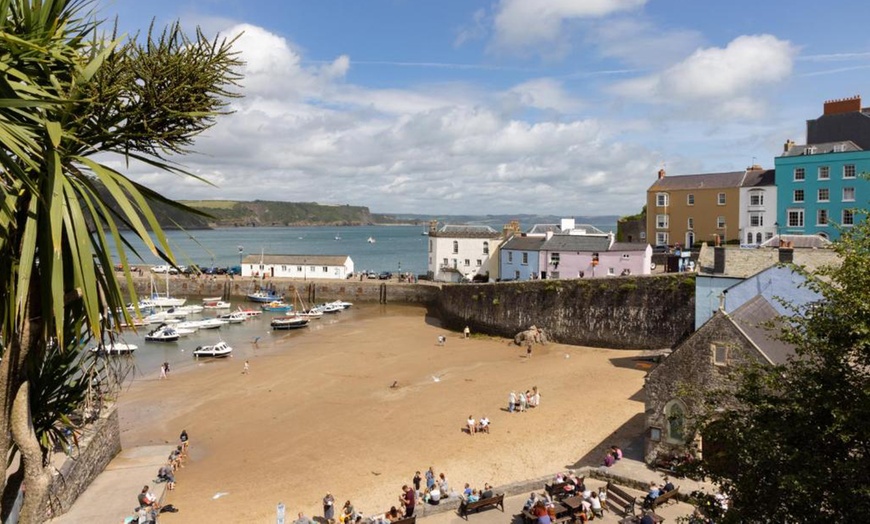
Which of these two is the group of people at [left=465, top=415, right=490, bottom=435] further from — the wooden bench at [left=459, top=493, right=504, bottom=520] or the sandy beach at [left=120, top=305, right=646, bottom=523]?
the wooden bench at [left=459, top=493, right=504, bottom=520]

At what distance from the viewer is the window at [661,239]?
54250 mm

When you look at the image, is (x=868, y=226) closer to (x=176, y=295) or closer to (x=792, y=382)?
(x=792, y=382)

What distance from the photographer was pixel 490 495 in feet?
51.5

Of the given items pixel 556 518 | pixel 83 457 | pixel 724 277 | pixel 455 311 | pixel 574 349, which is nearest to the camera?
pixel 556 518

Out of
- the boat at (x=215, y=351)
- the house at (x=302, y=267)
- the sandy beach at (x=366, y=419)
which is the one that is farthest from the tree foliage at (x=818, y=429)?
the house at (x=302, y=267)

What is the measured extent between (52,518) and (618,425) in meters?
18.5

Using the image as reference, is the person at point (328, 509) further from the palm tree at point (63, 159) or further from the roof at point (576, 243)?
the roof at point (576, 243)

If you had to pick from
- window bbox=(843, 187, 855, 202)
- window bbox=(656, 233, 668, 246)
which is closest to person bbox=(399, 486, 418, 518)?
window bbox=(843, 187, 855, 202)

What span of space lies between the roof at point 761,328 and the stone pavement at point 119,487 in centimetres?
1733

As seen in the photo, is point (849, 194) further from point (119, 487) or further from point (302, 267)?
point (302, 267)

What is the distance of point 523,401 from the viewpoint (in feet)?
85.2

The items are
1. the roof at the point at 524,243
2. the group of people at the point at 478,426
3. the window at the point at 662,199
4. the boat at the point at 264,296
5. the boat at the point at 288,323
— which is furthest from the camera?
the boat at the point at 264,296

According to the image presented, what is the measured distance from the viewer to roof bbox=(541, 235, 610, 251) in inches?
1841

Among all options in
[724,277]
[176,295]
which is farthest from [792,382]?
[176,295]
